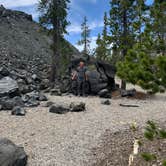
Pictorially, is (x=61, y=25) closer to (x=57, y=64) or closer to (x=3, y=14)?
(x=57, y=64)

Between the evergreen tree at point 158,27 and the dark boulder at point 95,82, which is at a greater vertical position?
the evergreen tree at point 158,27

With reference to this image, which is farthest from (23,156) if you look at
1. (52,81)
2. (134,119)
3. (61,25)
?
(61,25)

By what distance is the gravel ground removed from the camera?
10711 mm

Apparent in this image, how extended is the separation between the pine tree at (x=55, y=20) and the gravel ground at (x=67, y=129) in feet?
42.2

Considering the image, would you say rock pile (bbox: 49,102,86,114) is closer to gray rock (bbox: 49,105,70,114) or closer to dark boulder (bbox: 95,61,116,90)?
gray rock (bbox: 49,105,70,114)

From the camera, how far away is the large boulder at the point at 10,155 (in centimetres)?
925

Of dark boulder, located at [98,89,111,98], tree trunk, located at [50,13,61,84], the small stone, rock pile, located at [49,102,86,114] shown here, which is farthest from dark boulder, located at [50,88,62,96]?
rock pile, located at [49,102,86,114]

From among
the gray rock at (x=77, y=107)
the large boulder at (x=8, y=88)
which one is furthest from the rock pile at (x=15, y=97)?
the gray rock at (x=77, y=107)

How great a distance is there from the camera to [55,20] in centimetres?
3244

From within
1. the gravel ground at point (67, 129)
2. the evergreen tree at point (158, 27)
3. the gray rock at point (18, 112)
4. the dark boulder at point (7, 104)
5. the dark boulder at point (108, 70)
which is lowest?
the gravel ground at point (67, 129)

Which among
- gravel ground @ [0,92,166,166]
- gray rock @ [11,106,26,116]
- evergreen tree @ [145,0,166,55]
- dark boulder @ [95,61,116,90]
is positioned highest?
evergreen tree @ [145,0,166,55]

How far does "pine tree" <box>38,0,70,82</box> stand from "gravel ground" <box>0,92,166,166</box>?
1286 centimetres

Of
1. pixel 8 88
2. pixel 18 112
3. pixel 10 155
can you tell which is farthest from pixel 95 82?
pixel 10 155

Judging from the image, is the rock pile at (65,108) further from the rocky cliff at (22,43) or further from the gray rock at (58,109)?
the rocky cliff at (22,43)
